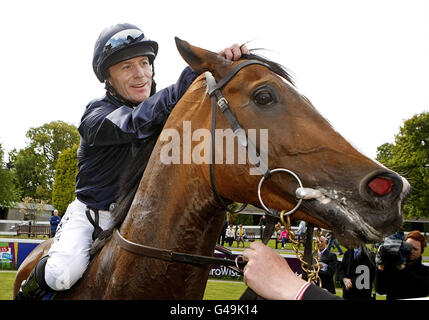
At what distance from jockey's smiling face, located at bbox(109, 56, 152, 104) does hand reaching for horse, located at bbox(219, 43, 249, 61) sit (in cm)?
96

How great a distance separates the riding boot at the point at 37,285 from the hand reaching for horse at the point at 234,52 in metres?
1.92

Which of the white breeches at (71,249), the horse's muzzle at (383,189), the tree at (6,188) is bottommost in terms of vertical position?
the tree at (6,188)

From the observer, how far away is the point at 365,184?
1792 millimetres

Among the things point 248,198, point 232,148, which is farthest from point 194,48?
point 248,198

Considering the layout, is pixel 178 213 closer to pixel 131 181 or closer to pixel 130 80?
pixel 131 181

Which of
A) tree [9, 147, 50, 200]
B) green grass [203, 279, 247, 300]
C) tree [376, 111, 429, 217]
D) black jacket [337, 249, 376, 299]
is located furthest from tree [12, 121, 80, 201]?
black jacket [337, 249, 376, 299]

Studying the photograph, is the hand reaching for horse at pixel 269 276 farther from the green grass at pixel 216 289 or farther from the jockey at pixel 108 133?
the green grass at pixel 216 289

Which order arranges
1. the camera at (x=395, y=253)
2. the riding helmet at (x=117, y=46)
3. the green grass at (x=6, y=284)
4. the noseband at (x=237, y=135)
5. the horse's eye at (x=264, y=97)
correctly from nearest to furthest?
1. the noseband at (x=237, y=135)
2. the horse's eye at (x=264, y=97)
3. the riding helmet at (x=117, y=46)
4. the camera at (x=395, y=253)
5. the green grass at (x=6, y=284)

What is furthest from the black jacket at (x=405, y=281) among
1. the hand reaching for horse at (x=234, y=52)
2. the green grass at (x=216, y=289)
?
the hand reaching for horse at (x=234, y=52)

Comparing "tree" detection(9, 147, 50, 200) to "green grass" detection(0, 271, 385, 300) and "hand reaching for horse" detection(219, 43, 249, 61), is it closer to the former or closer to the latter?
"green grass" detection(0, 271, 385, 300)

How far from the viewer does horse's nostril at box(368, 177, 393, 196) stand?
1.78 meters

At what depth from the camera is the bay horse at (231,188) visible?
1805mm

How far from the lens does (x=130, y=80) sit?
10.2 ft
